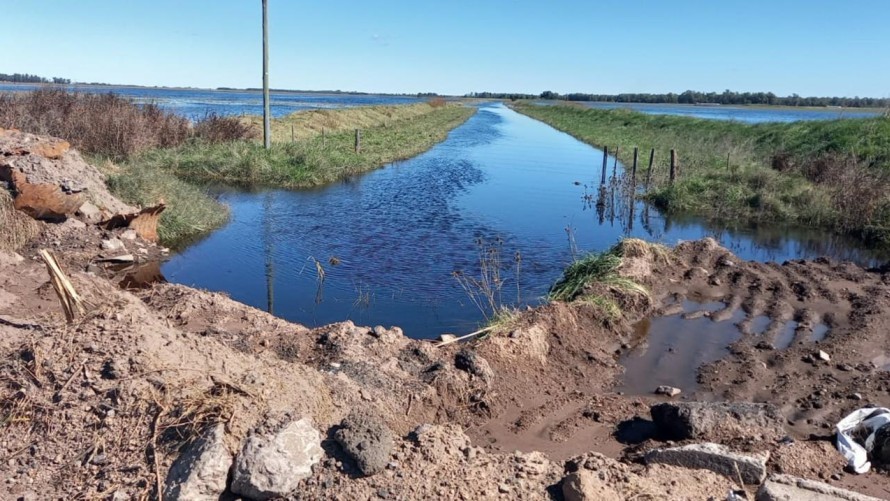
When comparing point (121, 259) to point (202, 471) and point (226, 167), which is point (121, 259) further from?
point (226, 167)

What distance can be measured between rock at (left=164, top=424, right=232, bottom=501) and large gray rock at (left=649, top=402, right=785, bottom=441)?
3540 millimetres

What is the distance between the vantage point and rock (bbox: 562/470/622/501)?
3.83 m

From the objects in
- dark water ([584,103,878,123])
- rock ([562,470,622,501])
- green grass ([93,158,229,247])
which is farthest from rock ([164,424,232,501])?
dark water ([584,103,878,123])

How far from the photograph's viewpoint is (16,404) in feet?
13.9

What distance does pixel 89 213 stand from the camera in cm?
1078

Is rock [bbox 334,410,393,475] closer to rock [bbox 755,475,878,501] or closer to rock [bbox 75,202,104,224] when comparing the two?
rock [bbox 755,475,878,501]

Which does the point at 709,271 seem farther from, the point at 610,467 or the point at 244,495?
the point at 244,495

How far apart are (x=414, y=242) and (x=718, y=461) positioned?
28.9 ft

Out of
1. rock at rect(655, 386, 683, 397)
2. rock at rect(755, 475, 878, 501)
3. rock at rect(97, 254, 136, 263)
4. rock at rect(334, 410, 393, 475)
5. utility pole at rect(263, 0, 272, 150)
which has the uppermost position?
utility pole at rect(263, 0, 272, 150)

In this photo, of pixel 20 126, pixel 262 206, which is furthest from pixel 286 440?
pixel 20 126

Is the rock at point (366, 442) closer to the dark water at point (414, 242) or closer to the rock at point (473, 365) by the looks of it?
the rock at point (473, 365)

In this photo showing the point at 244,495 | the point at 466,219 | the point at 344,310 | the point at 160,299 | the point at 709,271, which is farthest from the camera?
the point at 466,219

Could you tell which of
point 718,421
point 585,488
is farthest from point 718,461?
point 585,488

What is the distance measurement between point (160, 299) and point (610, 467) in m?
5.41
